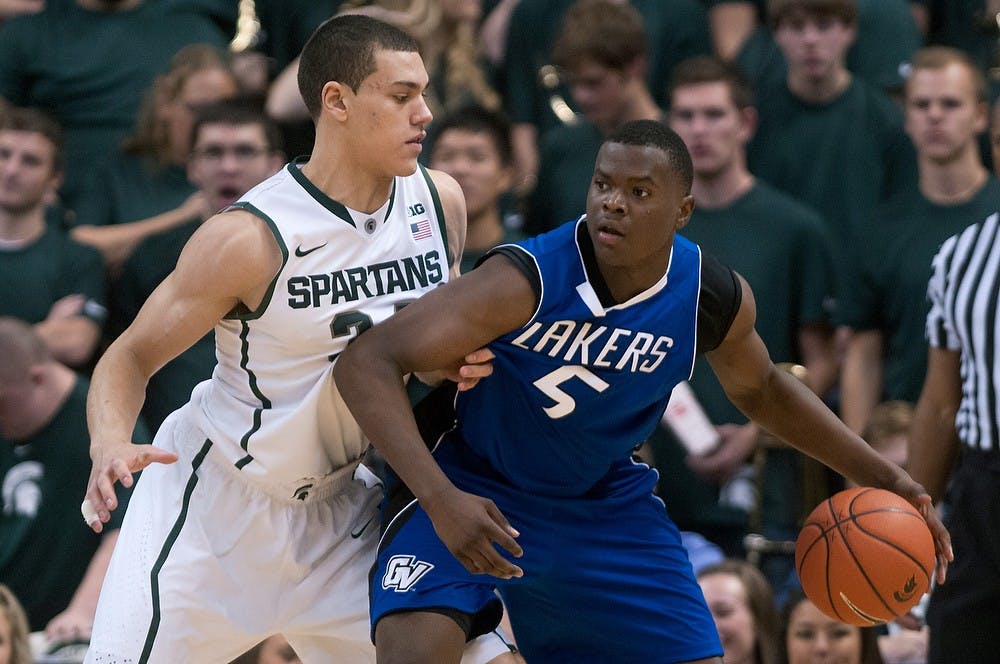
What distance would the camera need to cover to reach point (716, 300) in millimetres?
4297

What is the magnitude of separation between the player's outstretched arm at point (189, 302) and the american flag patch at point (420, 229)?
0.40 meters

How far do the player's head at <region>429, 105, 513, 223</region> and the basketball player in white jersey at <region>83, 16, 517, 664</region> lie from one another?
1995mm

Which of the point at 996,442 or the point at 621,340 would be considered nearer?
the point at 621,340

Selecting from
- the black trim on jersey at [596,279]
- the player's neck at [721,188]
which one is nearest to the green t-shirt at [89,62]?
the player's neck at [721,188]

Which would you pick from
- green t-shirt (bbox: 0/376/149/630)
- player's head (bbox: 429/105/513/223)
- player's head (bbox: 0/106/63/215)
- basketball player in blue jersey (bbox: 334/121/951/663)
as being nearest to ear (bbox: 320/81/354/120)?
basketball player in blue jersey (bbox: 334/121/951/663)

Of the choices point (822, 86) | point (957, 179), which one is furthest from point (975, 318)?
point (822, 86)

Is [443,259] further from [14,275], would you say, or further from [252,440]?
[14,275]

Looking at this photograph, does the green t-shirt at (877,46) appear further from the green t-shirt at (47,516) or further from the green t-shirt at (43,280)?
the green t-shirt at (47,516)

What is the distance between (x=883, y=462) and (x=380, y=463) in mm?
1528

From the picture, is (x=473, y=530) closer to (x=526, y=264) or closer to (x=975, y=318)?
(x=526, y=264)

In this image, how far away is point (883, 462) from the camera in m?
4.61

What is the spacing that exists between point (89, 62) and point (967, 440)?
14.5ft

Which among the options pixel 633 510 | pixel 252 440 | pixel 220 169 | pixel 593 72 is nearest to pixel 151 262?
pixel 220 169

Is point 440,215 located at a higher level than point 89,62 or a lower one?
lower
